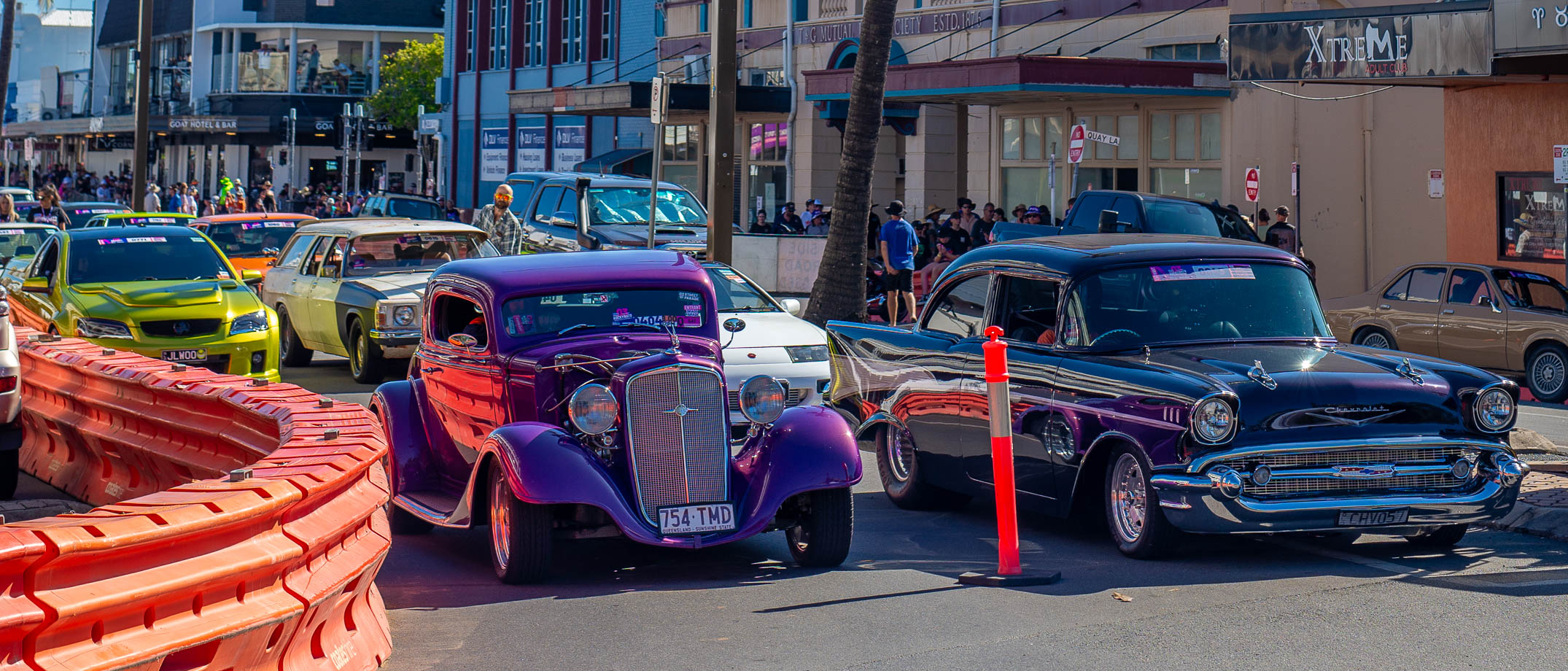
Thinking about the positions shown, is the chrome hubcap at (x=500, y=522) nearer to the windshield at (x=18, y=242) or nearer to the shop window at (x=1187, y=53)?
the windshield at (x=18, y=242)

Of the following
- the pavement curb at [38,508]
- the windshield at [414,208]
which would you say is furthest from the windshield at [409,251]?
the windshield at [414,208]

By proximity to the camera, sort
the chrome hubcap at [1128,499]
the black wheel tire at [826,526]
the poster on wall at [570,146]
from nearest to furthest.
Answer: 1. the black wheel tire at [826,526]
2. the chrome hubcap at [1128,499]
3. the poster on wall at [570,146]

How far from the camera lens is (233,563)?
4.98m

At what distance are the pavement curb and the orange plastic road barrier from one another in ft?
5.46

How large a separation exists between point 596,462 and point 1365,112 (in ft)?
81.2

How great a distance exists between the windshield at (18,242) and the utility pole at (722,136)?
9.42m

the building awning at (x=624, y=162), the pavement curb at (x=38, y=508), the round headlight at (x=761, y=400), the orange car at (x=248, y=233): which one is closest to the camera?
the round headlight at (x=761, y=400)

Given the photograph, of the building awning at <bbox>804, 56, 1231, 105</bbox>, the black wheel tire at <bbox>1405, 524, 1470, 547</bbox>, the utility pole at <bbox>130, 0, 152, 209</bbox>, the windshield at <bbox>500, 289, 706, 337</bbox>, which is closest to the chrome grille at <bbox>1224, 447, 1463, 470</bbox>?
the black wheel tire at <bbox>1405, 524, 1470, 547</bbox>

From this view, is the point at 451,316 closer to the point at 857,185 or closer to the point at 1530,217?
the point at 857,185

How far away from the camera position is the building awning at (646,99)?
37.8m

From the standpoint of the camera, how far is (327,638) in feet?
19.3

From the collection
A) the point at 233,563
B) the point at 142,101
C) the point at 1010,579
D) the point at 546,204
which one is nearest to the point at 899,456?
the point at 1010,579

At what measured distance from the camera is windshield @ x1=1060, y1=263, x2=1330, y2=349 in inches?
365

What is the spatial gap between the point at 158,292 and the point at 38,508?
20.3 feet
